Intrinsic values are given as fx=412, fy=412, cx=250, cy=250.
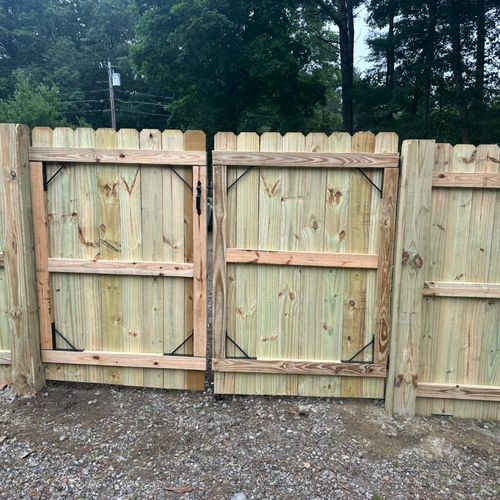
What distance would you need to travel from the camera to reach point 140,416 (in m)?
2.77

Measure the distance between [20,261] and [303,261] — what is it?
1956mm

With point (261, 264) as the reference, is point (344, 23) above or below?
above

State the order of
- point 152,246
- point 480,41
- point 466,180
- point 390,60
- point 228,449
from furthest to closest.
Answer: point 390,60, point 480,41, point 152,246, point 466,180, point 228,449

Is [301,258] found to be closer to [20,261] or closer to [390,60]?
[20,261]

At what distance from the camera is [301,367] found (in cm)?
289

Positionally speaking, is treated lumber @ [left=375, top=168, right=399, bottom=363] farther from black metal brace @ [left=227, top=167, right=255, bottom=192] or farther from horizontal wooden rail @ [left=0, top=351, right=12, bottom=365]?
horizontal wooden rail @ [left=0, top=351, right=12, bottom=365]

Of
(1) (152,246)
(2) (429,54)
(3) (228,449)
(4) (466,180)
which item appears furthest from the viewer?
(2) (429,54)

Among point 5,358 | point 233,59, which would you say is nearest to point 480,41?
point 233,59

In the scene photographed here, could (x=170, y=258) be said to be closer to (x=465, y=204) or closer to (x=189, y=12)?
(x=465, y=204)

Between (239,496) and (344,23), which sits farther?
(344,23)

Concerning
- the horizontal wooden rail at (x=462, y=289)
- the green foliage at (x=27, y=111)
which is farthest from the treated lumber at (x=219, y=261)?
the green foliage at (x=27, y=111)

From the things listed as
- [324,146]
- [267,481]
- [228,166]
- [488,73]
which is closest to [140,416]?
[267,481]

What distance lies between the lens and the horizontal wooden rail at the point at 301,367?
287 cm

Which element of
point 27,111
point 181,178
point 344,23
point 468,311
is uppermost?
point 344,23
